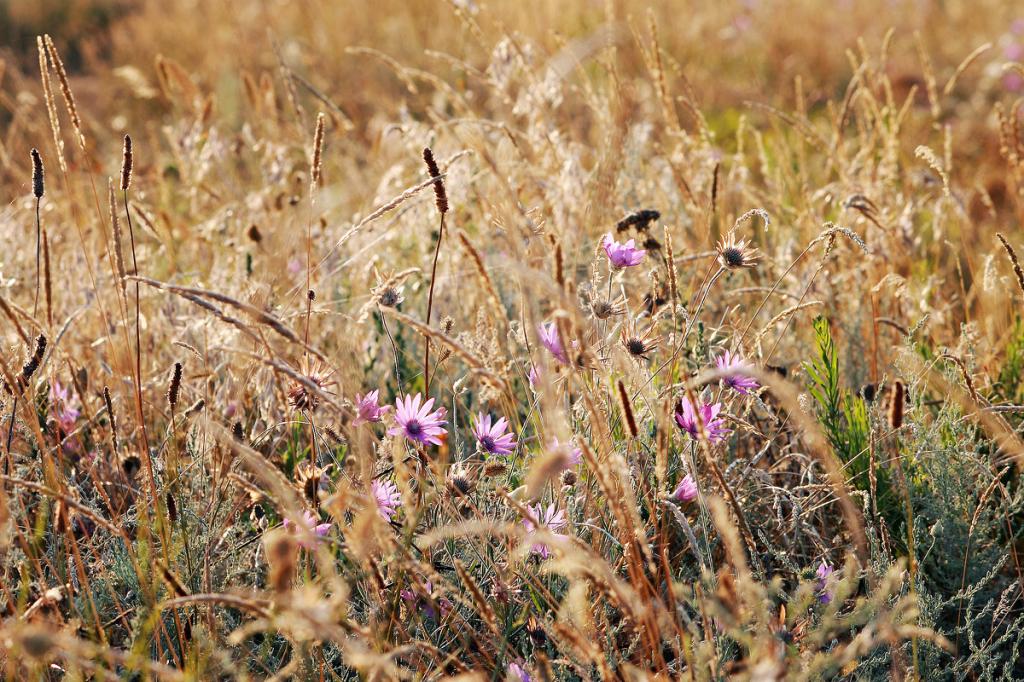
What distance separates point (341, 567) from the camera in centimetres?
150

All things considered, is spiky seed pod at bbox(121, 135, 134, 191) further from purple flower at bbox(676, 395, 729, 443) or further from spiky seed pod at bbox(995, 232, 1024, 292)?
spiky seed pod at bbox(995, 232, 1024, 292)

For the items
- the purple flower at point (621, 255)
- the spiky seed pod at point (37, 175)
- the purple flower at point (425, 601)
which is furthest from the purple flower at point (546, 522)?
the spiky seed pod at point (37, 175)

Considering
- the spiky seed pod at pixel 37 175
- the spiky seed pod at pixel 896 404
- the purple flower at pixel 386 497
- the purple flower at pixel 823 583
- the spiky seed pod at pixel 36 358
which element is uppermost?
the spiky seed pod at pixel 37 175

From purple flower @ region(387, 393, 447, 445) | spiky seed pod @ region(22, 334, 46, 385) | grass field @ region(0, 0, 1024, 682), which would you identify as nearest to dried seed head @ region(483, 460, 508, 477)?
grass field @ region(0, 0, 1024, 682)

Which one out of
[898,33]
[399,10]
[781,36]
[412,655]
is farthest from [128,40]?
[412,655]

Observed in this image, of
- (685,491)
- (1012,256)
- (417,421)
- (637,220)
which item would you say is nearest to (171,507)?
(417,421)

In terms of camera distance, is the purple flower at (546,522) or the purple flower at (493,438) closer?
the purple flower at (546,522)

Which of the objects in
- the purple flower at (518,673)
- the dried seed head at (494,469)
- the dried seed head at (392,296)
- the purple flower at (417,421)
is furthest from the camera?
the dried seed head at (392,296)

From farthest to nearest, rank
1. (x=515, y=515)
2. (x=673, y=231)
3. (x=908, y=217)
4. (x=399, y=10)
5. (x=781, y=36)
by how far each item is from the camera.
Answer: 1. (x=399, y=10)
2. (x=781, y=36)
3. (x=673, y=231)
4. (x=908, y=217)
5. (x=515, y=515)

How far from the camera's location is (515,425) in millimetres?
1650

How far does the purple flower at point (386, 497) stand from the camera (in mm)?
1336

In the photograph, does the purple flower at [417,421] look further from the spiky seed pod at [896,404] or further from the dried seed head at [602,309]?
the spiky seed pod at [896,404]

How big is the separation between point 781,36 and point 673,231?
420 cm

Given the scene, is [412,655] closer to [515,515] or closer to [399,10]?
[515,515]
